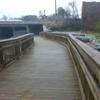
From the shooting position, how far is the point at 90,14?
86.0 meters

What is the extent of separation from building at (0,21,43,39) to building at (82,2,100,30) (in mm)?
14256

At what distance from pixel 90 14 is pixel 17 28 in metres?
27.8

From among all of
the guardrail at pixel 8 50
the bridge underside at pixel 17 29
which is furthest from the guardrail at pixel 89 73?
the bridge underside at pixel 17 29

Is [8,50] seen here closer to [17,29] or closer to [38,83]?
[38,83]

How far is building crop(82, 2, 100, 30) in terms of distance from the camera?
81500 millimetres

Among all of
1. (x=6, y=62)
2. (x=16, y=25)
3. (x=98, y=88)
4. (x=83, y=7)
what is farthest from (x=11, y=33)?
(x=98, y=88)

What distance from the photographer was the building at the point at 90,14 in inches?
3209

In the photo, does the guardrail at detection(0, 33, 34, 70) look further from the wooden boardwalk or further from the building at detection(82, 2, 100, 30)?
the building at detection(82, 2, 100, 30)

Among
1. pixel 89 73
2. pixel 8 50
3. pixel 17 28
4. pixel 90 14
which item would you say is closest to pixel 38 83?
pixel 8 50

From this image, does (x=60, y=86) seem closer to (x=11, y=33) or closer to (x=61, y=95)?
(x=61, y=95)

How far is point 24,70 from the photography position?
10547 millimetres

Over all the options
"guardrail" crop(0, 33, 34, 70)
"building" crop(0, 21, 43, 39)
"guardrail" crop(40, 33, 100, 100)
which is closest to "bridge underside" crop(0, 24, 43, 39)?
"building" crop(0, 21, 43, 39)

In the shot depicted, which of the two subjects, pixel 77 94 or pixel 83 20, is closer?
pixel 77 94

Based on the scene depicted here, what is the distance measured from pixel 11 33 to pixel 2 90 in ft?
313
